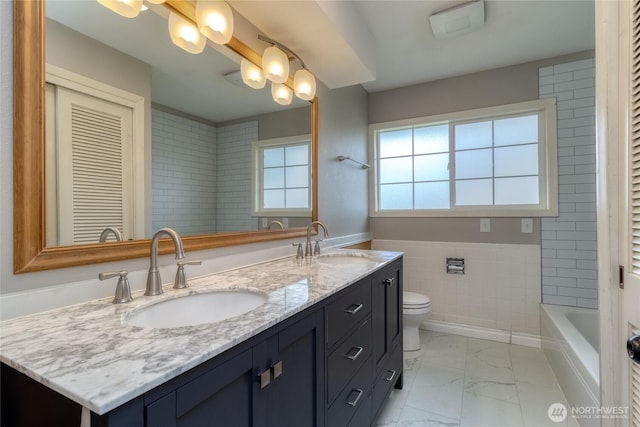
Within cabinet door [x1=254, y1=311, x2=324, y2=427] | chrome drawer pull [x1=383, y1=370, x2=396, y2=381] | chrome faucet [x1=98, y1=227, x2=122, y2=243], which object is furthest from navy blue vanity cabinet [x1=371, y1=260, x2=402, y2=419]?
chrome faucet [x1=98, y1=227, x2=122, y2=243]

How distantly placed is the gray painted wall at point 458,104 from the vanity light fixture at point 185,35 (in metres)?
2.23

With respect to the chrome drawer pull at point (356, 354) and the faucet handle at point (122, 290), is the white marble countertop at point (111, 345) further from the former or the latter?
the chrome drawer pull at point (356, 354)

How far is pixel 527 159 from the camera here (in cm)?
259

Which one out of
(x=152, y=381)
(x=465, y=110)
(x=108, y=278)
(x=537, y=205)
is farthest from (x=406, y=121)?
(x=152, y=381)

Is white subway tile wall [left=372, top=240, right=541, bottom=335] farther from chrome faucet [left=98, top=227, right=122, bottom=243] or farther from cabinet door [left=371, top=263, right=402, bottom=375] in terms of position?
chrome faucet [left=98, top=227, right=122, bottom=243]

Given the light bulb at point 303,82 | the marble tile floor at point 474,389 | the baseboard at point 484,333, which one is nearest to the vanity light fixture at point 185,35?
the light bulb at point 303,82

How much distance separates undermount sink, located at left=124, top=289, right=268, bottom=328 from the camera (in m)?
0.92

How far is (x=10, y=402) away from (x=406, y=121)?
3.14 metres

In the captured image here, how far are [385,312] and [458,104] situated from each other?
219 cm

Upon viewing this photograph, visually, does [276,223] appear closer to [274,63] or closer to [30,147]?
[274,63]

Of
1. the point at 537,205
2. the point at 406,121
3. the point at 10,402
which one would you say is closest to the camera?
the point at 10,402

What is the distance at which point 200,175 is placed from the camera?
1309 mm

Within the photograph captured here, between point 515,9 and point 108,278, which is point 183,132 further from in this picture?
point 515,9

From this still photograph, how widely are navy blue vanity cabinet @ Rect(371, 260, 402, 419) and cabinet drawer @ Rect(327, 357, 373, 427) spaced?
11 cm
